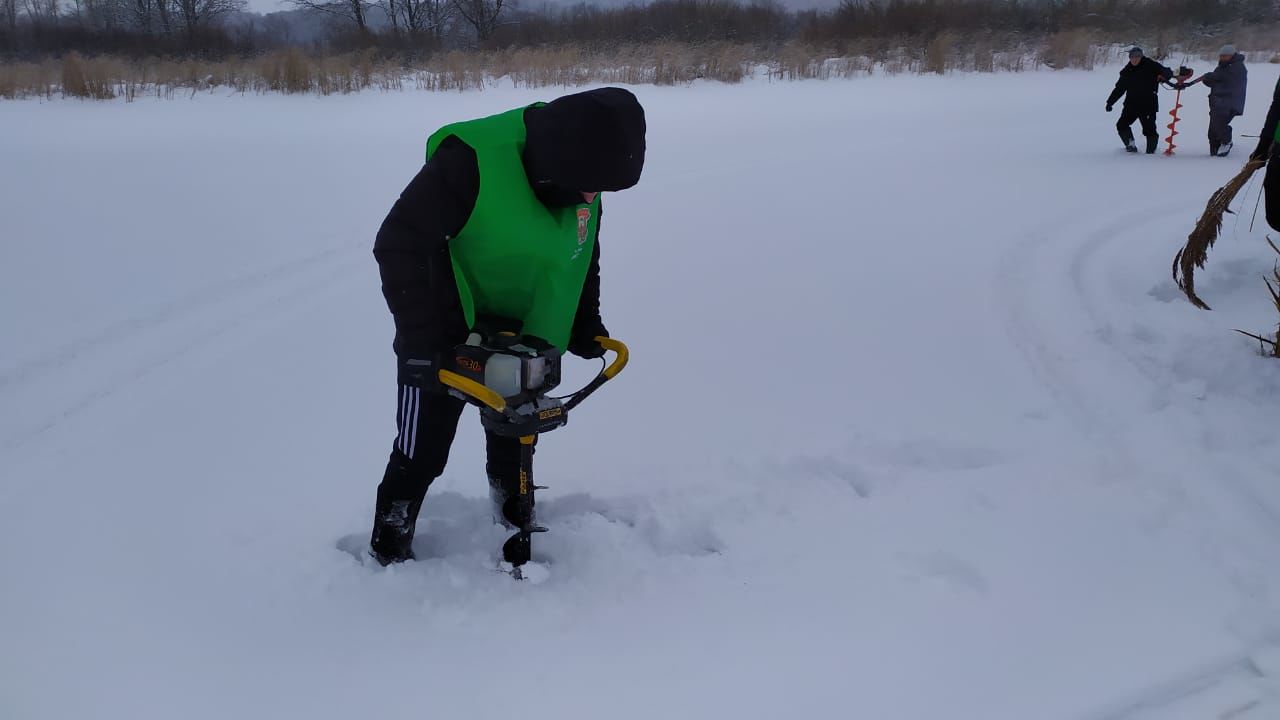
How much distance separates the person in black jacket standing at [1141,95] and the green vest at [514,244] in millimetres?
8553

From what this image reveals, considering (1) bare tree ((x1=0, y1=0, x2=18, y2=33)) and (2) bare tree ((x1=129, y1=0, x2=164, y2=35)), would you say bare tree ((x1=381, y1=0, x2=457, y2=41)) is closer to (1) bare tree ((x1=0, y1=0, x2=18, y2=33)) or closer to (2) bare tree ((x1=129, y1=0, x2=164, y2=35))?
(2) bare tree ((x1=129, y1=0, x2=164, y2=35))

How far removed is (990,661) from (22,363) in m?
3.84

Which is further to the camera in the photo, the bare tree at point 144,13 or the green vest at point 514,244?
the bare tree at point 144,13

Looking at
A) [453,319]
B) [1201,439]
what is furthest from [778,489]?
[1201,439]

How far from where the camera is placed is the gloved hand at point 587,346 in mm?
2258

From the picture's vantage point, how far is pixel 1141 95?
340 inches

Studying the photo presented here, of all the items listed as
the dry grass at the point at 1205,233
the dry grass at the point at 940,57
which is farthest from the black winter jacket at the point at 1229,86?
the dry grass at the point at 940,57

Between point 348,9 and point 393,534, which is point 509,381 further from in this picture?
point 348,9

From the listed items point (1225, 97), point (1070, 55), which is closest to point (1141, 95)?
point (1225, 97)

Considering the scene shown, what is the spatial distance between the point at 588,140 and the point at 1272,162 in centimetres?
397

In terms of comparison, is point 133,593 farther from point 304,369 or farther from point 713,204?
point 713,204

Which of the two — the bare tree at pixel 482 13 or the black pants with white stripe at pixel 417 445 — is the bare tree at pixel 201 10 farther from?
the black pants with white stripe at pixel 417 445

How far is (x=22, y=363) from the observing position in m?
3.49

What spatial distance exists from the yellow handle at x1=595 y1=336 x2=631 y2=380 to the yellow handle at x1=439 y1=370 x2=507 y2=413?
0.28m
